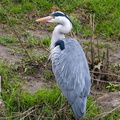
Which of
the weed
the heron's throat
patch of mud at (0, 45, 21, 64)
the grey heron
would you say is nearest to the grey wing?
the grey heron

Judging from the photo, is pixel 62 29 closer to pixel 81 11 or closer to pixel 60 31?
pixel 60 31

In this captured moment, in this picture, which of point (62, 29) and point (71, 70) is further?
point (62, 29)

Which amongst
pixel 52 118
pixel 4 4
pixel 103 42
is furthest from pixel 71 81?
pixel 4 4

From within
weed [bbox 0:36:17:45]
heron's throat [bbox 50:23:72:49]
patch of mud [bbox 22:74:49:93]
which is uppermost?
heron's throat [bbox 50:23:72:49]

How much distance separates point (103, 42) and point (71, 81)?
2295 mm

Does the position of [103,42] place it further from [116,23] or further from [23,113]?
[23,113]

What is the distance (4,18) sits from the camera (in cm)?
579

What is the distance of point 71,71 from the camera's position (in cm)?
350

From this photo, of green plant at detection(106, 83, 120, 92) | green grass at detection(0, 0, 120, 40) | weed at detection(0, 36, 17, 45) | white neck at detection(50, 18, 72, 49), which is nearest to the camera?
white neck at detection(50, 18, 72, 49)

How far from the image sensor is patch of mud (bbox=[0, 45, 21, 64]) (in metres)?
4.62

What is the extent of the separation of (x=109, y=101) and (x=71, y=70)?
0.77 meters

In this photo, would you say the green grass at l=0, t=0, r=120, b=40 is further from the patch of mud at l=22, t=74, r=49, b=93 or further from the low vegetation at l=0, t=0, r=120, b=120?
the patch of mud at l=22, t=74, r=49, b=93

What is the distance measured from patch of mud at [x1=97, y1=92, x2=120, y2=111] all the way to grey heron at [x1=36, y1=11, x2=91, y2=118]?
0.51m

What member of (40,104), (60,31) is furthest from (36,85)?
(60,31)
